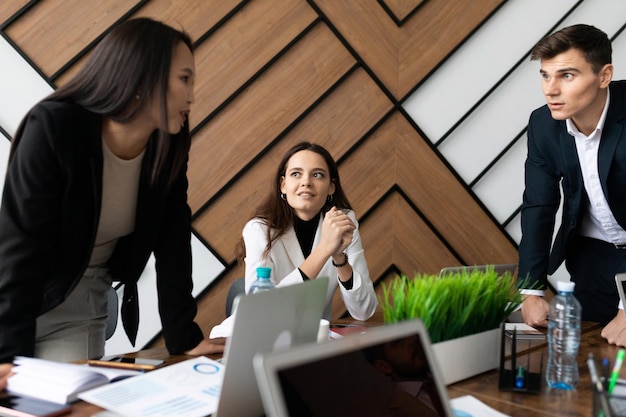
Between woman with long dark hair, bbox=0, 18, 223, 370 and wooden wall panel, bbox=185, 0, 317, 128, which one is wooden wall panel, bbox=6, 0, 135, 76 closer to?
wooden wall panel, bbox=185, 0, 317, 128

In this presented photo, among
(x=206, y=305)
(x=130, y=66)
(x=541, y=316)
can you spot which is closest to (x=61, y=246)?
(x=130, y=66)

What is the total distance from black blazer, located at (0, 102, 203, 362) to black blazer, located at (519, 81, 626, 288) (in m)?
1.26

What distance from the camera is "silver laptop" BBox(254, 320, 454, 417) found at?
0.76 m

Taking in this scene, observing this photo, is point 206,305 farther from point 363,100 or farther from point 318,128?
point 363,100

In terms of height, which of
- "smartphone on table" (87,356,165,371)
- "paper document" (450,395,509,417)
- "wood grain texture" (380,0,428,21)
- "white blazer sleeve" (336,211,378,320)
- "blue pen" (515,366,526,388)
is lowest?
"paper document" (450,395,509,417)

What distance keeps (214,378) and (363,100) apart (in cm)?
239

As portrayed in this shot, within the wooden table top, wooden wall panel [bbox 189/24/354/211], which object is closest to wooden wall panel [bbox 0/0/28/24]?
wooden wall panel [bbox 189/24/354/211]

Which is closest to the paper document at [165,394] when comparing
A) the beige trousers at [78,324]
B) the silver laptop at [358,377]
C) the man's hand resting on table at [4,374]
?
the man's hand resting on table at [4,374]

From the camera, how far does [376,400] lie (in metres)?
0.93

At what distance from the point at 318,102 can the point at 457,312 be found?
86.2 inches

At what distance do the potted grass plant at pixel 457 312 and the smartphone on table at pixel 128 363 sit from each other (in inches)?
20.5

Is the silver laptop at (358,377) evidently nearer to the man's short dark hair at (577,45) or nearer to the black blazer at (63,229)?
the black blazer at (63,229)

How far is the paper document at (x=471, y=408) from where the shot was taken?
47.1 inches

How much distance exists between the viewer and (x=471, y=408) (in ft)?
4.05
